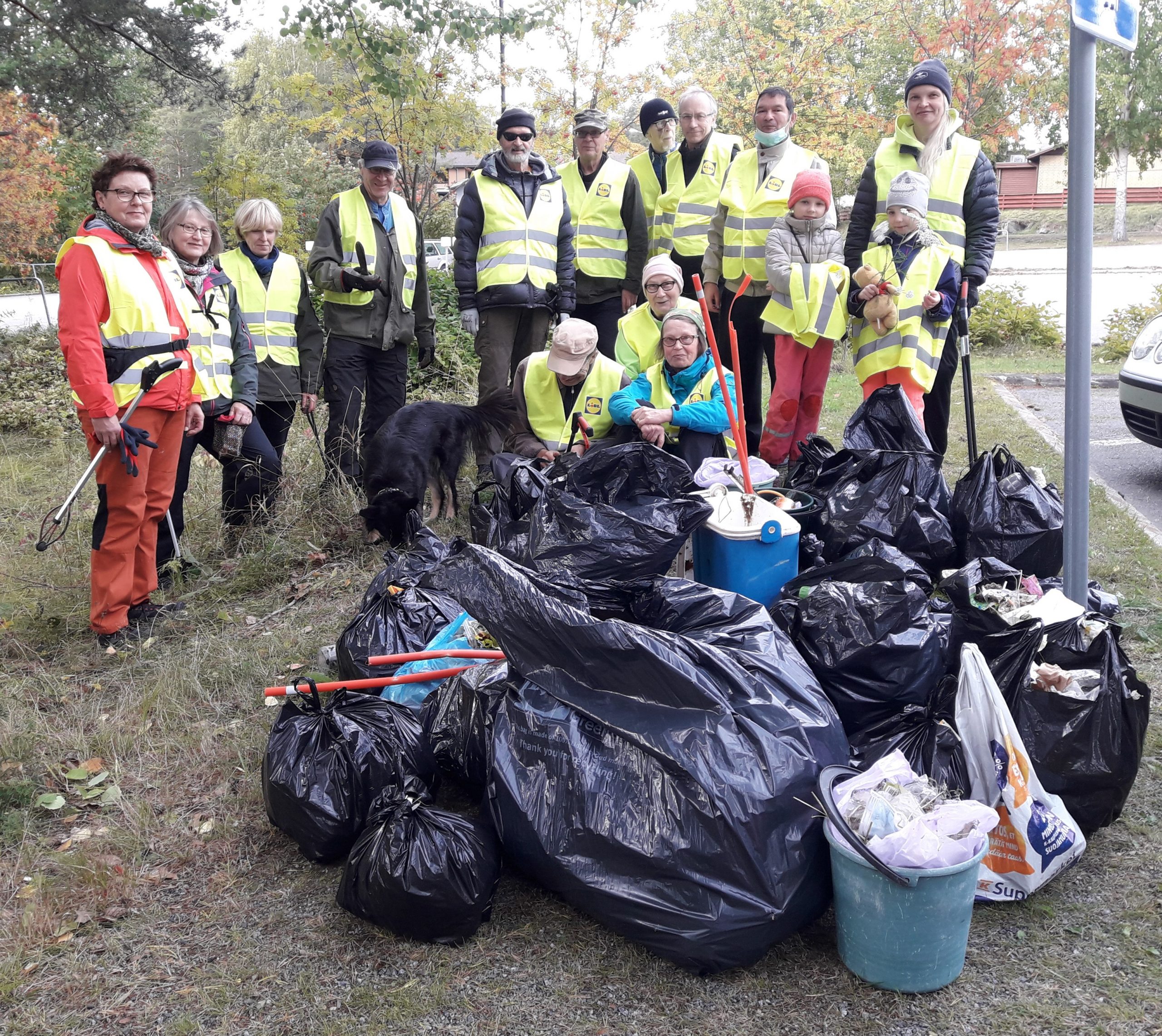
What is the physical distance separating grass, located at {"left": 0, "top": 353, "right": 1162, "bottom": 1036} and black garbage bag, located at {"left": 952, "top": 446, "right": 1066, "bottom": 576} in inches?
15.6

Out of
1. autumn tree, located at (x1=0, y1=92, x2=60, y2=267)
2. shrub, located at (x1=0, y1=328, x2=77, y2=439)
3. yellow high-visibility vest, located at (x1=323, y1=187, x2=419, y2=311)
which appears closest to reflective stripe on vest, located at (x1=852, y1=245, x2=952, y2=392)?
yellow high-visibility vest, located at (x1=323, y1=187, x2=419, y2=311)

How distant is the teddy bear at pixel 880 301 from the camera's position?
446cm

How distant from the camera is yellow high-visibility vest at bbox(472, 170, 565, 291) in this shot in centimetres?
535

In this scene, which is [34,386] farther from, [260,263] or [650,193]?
[650,193]

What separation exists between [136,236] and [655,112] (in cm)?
299

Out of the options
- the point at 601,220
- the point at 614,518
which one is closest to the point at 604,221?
the point at 601,220

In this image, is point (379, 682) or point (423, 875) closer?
point (423, 875)

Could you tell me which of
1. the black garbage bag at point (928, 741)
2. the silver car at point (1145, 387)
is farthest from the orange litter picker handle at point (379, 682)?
the silver car at point (1145, 387)

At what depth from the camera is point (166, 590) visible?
4484mm

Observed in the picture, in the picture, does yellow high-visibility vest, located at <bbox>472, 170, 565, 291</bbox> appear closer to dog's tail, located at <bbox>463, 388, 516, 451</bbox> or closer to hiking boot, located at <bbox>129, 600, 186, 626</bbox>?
dog's tail, located at <bbox>463, 388, 516, 451</bbox>

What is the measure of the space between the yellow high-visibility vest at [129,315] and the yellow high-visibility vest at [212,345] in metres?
0.25

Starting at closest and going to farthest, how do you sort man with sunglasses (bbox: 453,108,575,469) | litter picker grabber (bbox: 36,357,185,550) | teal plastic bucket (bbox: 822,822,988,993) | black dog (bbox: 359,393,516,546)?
teal plastic bucket (bbox: 822,822,988,993) < litter picker grabber (bbox: 36,357,185,550) < black dog (bbox: 359,393,516,546) < man with sunglasses (bbox: 453,108,575,469)

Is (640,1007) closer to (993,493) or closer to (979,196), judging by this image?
(993,493)

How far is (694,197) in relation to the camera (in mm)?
5484
